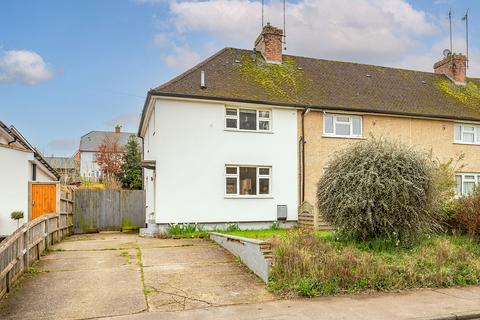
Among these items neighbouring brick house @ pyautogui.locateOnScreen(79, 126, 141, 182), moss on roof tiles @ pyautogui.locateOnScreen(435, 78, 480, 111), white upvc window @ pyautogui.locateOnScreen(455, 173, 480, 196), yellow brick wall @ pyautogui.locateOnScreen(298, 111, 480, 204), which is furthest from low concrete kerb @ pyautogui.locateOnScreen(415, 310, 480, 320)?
neighbouring brick house @ pyautogui.locateOnScreen(79, 126, 141, 182)

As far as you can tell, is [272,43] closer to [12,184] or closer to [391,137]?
[391,137]

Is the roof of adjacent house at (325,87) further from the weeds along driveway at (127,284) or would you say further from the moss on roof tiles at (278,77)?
the weeds along driveway at (127,284)

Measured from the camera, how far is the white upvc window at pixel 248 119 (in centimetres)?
1648

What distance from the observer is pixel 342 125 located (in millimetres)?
18172

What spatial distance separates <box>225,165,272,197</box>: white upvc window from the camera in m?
16.3

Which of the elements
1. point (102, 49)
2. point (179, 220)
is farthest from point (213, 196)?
point (102, 49)

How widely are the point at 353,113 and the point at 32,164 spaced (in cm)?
1383

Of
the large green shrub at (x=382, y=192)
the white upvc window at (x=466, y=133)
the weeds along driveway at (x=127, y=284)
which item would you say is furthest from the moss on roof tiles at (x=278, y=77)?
the weeds along driveway at (x=127, y=284)

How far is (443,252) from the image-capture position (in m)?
9.21

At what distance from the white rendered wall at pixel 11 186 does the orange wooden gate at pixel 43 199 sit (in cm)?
32

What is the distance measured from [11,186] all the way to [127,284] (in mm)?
10832

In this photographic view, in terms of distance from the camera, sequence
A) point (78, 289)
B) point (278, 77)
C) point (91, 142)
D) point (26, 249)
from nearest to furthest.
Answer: point (78, 289) < point (26, 249) < point (278, 77) < point (91, 142)

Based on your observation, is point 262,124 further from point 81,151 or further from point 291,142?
point 81,151

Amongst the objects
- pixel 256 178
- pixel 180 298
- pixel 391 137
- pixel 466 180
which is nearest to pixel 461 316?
pixel 180 298
